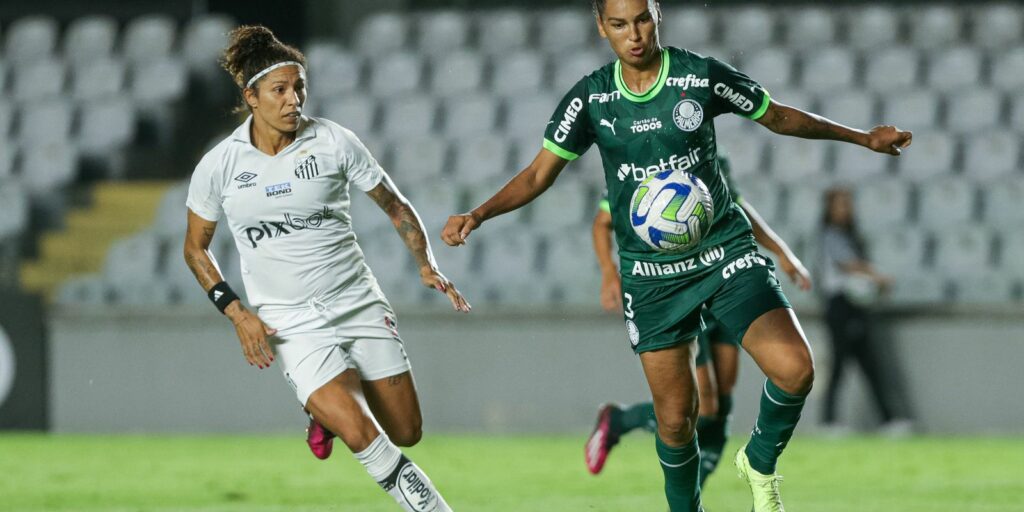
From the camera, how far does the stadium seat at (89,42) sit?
16344mm

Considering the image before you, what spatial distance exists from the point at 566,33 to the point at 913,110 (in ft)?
12.0

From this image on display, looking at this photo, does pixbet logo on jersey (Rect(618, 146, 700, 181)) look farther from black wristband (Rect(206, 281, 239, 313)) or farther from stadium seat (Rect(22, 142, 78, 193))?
stadium seat (Rect(22, 142, 78, 193))

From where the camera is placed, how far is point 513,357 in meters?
12.2

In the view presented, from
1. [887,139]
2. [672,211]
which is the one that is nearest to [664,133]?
[672,211]

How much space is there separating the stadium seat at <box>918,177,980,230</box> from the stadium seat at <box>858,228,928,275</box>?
282 mm

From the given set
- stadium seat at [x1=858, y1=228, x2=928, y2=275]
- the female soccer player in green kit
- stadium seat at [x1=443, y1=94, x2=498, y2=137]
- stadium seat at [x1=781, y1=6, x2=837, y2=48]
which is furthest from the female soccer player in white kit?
stadium seat at [x1=781, y1=6, x2=837, y2=48]

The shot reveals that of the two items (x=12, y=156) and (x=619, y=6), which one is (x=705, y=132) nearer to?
(x=619, y=6)

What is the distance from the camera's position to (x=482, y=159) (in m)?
13.9

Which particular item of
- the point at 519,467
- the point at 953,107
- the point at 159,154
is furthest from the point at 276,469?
the point at 953,107

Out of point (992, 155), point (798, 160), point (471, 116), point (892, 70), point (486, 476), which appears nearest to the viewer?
point (486, 476)

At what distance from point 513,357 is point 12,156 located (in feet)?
19.4

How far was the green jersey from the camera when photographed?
222 inches

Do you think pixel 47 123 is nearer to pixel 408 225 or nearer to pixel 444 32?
pixel 444 32

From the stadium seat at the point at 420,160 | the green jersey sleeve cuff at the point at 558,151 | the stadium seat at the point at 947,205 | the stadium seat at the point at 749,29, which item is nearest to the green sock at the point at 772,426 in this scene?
the green jersey sleeve cuff at the point at 558,151
